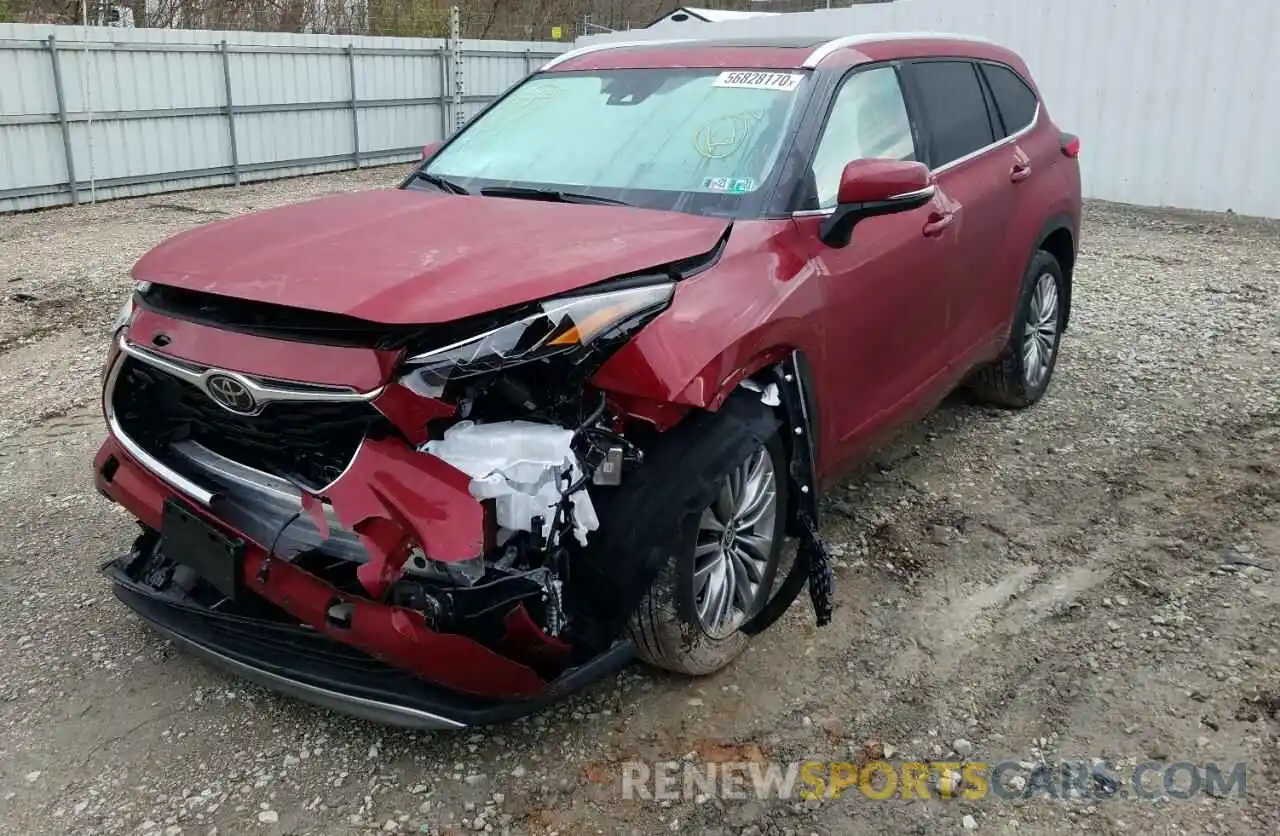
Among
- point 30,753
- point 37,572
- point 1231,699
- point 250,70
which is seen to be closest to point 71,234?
point 250,70

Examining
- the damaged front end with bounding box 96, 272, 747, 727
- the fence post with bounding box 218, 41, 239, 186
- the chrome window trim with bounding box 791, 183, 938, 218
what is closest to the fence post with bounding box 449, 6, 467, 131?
the fence post with bounding box 218, 41, 239, 186

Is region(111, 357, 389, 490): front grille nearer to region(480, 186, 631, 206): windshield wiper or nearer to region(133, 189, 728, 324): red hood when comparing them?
region(133, 189, 728, 324): red hood

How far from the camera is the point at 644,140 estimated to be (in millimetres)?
3598

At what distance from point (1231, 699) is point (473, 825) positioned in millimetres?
2184

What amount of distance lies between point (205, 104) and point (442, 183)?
1192cm

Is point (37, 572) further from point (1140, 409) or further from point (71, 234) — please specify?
point (71, 234)

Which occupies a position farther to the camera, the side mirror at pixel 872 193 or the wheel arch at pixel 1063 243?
the wheel arch at pixel 1063 243

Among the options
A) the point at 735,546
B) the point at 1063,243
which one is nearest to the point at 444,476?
the point at 735,546

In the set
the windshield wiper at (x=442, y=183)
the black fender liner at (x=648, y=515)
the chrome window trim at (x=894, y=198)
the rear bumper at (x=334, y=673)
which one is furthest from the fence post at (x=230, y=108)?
the black fender liner at (x=648, y=515)

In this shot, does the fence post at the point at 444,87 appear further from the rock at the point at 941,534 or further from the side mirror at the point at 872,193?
the side mirror at the point at 872,193

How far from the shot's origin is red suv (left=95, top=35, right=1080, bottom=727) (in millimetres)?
2383

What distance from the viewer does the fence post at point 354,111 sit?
16.2 meters

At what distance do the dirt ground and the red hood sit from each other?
125cm

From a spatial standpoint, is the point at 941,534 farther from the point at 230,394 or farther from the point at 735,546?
the point at 230,394
